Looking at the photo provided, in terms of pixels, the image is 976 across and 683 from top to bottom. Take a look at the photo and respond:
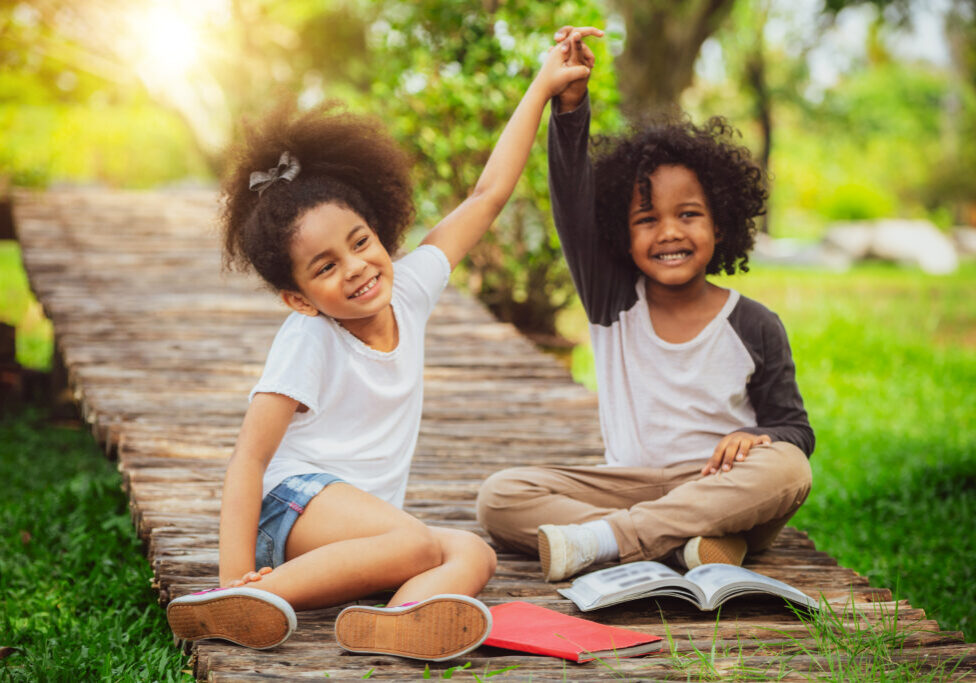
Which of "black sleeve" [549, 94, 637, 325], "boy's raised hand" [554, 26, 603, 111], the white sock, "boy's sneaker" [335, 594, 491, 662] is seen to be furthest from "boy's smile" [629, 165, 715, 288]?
"boy's sneaker" [335, 594, 491, 662]

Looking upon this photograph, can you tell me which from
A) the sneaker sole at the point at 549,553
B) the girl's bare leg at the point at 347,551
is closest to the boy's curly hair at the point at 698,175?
the sneaker sole at the point at 549,553

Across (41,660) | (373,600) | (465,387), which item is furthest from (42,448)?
(373,600)

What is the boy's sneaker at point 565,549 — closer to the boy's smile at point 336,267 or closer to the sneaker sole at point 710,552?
the sneaker sole at point 710,552

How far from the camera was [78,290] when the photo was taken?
535cm

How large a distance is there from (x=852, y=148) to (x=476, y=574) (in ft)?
93.2

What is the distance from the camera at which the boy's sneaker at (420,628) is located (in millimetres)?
1964

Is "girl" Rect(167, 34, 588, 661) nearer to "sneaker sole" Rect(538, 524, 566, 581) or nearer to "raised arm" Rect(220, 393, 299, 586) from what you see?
"raised arm" Rect(220, 393, 299, 586)

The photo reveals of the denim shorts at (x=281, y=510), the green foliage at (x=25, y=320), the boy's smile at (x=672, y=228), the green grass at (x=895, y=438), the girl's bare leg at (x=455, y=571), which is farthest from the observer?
Result: the green foliage at (x=25, y=320)

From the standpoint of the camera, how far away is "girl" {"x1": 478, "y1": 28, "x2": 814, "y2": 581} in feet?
8.85

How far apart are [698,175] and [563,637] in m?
1.38

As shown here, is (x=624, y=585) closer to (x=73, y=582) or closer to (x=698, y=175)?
(x=698, y=175)

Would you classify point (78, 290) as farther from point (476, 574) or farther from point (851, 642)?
point (851, 642)

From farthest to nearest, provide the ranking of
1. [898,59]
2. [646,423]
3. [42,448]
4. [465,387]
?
1. [898,59]
2. [42,448]
3. [465,387]
4. [646,423]

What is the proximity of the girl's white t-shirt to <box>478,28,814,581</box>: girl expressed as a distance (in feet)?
1.39
